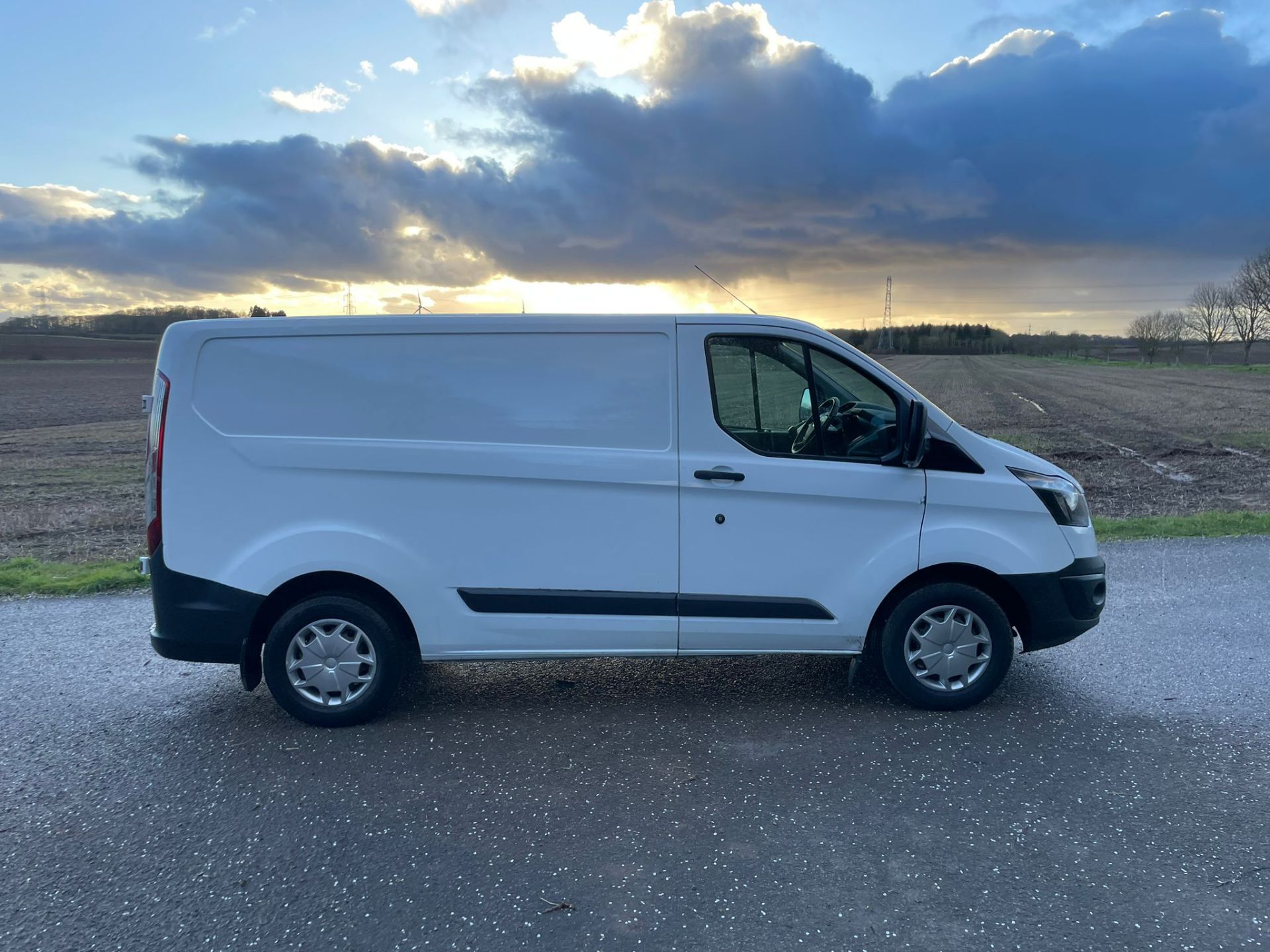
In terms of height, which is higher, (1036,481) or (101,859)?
(1036,481)

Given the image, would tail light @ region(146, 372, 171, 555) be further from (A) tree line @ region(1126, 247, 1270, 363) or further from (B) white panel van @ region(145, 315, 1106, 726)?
(A) tree line @ region(1126, 247, 1270, 363)

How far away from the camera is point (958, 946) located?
9.25 ft

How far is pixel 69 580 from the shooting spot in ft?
24.5

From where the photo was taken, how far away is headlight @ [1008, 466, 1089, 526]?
4.66 meters

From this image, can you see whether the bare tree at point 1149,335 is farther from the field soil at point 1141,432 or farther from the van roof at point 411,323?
the van roof at point 411,323

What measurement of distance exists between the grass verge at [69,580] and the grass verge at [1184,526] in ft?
28.3

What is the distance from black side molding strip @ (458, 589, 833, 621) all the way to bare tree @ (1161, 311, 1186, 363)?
99750mm

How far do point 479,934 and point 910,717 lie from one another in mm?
2568

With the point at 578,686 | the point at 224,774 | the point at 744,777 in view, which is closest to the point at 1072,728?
the point at 744,777

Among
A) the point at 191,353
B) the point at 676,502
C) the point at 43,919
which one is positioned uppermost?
the point at 191,353

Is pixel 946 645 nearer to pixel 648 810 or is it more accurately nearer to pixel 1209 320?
pixel 648 810

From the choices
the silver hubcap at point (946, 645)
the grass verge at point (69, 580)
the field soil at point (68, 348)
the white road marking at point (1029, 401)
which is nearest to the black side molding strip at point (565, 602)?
the silver hubcap at point (946, 645)

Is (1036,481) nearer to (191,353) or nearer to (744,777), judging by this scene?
(744,777)

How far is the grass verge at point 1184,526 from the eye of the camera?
8719 millimetres
